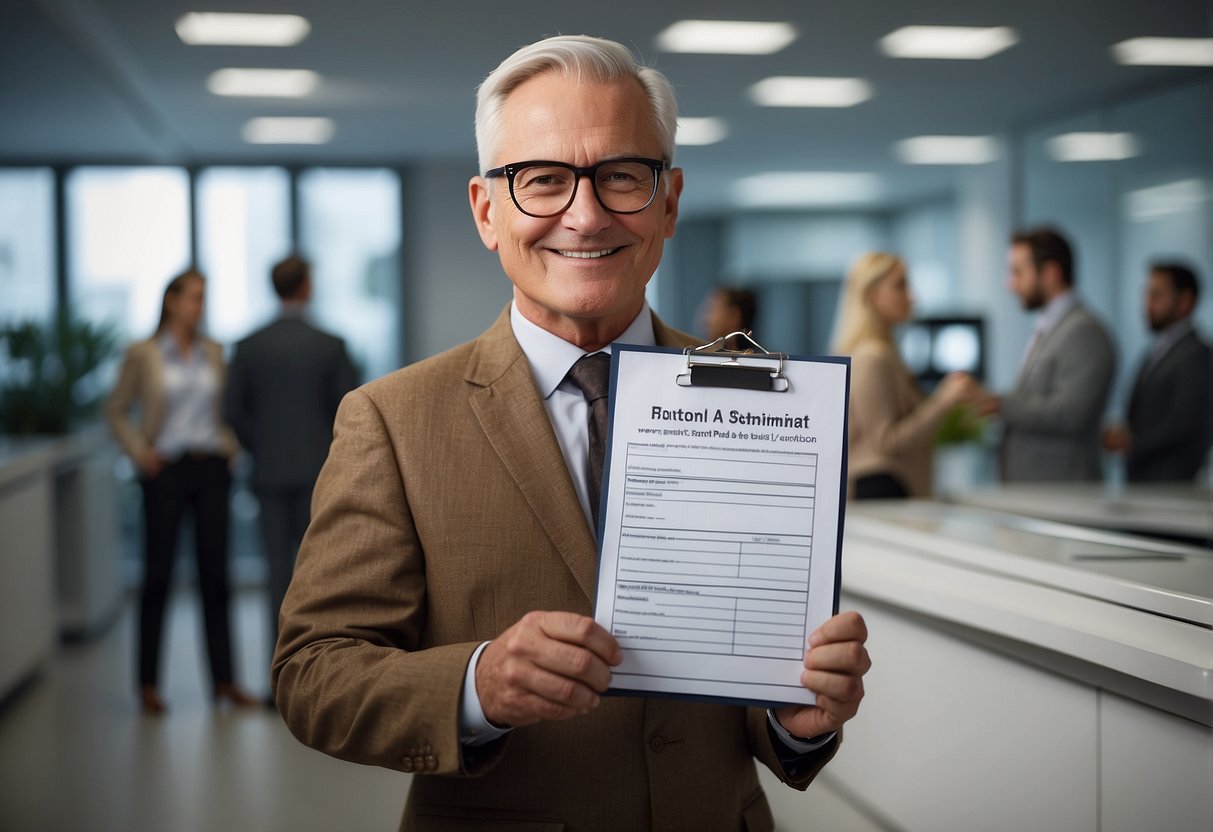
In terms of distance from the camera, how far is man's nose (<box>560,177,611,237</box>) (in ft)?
3.60

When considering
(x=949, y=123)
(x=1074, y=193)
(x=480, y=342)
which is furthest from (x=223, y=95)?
(x=1074, y=193)

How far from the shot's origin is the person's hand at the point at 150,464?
4477mm

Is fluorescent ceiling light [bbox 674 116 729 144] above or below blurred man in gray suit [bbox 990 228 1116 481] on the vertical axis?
above

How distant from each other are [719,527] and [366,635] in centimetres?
39

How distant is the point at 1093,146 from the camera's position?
711cm

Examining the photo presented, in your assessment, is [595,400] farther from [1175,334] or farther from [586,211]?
[1175,334]

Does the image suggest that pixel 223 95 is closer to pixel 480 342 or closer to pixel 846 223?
pixel 480 342

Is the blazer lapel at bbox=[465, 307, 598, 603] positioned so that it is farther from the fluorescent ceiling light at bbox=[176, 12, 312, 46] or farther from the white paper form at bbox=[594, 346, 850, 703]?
the fluorescent ceiling light at bbox=[176, 12, 312, 46]

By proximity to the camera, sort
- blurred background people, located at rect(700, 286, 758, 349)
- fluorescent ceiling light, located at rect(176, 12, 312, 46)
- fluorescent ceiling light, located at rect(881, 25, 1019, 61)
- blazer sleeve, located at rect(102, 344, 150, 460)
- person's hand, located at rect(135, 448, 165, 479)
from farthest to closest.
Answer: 1. blurred background people, located at rect(700, 286, 758, 349)
2. blazer sleeve, located at rect(102, 344, 150, 460)
3. person's hand, located at rect(135, 448, 165, 479)
4. fluorescent ceiling light, located at rect(881, 25, 1019, 61)
5. fluorescent ceiling light, located at rect(176, 12, 312, 46)

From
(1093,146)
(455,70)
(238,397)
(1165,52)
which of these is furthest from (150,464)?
(1093,146)

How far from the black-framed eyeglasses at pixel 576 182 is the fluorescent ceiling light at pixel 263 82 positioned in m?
2.67

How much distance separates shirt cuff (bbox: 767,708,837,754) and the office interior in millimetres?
680

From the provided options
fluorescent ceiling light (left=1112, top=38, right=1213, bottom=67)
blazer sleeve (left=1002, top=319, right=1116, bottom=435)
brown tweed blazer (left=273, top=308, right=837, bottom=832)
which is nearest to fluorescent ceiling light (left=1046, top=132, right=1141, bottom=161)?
fluorescent ceiling light (left=1112, top=38, right=1213, bottom=67)

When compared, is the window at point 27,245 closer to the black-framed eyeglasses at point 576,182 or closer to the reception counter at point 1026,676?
the reception counter at point 1026,676
